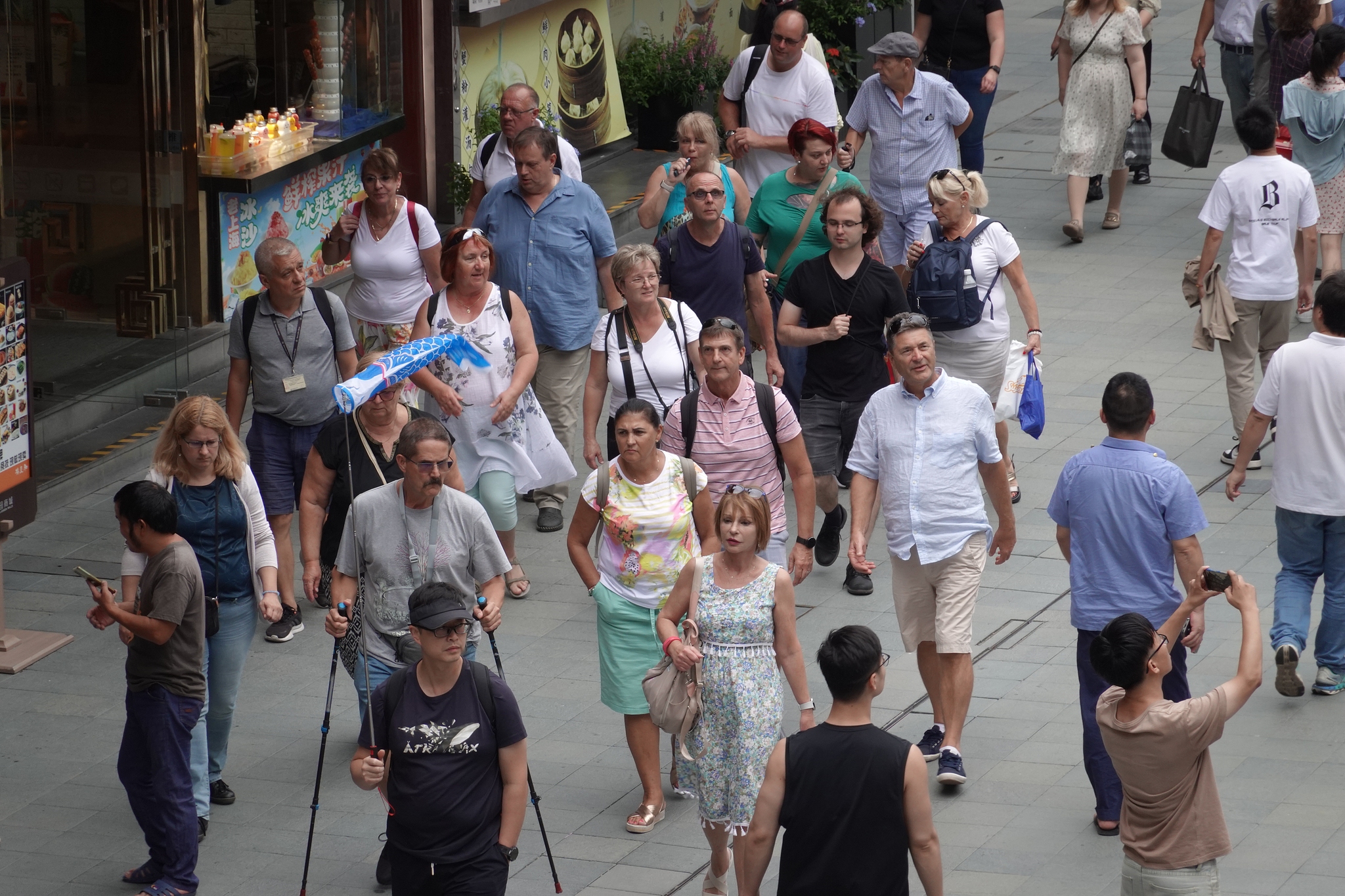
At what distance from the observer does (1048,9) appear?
2420 cm

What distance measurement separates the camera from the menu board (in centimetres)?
899

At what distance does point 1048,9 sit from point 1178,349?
12.1 m

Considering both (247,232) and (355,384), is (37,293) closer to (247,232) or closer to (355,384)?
(247,232)

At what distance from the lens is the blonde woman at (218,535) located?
7418mm

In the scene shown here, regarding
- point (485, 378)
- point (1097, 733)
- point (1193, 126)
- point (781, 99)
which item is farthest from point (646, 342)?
point (1193, 126)

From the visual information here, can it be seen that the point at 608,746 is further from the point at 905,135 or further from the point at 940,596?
the point at 905,135

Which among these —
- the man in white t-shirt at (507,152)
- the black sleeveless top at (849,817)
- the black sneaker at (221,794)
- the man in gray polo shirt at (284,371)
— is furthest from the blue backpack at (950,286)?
the black sleeveless top at (849,817)

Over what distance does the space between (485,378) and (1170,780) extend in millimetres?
4452

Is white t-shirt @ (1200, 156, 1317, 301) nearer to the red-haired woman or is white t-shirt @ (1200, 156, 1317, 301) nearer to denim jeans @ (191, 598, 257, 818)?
the red-haired woman

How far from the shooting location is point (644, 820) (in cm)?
751

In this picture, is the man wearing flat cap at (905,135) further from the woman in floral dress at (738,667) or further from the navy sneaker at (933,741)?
the woman in floral dress at (738,667)

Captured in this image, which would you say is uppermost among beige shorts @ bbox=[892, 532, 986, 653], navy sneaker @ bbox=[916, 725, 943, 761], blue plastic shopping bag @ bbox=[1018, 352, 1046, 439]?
blue plastic shopping bag @ bbox=[1018, 352, 1046, 439]

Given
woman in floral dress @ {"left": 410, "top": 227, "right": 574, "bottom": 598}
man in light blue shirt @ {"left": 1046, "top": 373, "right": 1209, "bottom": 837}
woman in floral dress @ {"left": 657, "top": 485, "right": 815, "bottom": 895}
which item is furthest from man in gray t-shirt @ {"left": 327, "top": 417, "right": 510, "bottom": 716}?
man in light blue shirt @ {"left": 1046, "top": 373, "right": 1209, "bottom": 837}

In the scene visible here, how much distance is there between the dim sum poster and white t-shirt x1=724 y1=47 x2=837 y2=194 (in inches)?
114
